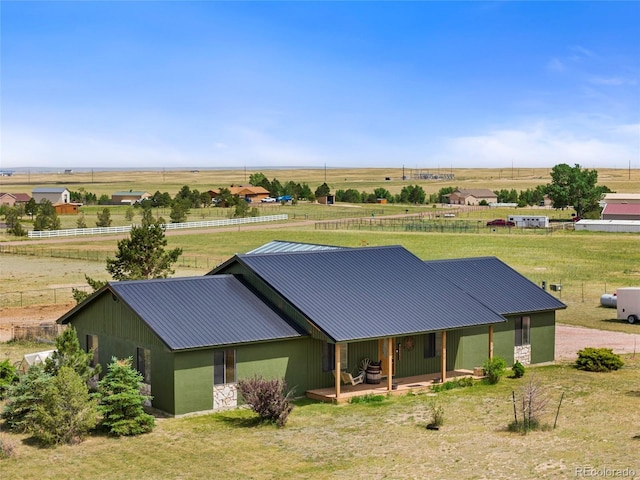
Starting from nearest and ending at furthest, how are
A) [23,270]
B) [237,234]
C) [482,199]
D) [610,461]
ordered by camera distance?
1. [610,461]
2. [23,270]
3. [237,234]
4. [482,199]

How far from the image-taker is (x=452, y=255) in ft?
266

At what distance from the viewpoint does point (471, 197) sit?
194m

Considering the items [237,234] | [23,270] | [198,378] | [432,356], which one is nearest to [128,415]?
[198,378]

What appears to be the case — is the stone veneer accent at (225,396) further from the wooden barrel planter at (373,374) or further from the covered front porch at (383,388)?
the wooden barrel planter at (373,374)

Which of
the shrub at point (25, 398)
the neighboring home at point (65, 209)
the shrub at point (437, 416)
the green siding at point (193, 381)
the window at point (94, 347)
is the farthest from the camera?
the neighboring home at point (65, 209)

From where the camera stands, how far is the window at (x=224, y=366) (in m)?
28.8

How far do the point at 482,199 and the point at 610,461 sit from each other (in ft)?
573

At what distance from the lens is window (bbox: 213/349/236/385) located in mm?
28812

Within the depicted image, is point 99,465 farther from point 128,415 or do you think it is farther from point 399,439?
point 399,439

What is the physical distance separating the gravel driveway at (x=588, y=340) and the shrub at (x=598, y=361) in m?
2.70

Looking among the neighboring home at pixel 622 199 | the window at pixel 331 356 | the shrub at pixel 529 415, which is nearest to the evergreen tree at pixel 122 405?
the window at pixel 331 356

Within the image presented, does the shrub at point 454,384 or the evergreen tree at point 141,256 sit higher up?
the evergreen tree at point 141,256

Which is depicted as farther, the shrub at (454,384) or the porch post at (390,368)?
the shrub at (454,384)

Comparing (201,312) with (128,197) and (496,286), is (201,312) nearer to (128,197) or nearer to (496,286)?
(496,286)
